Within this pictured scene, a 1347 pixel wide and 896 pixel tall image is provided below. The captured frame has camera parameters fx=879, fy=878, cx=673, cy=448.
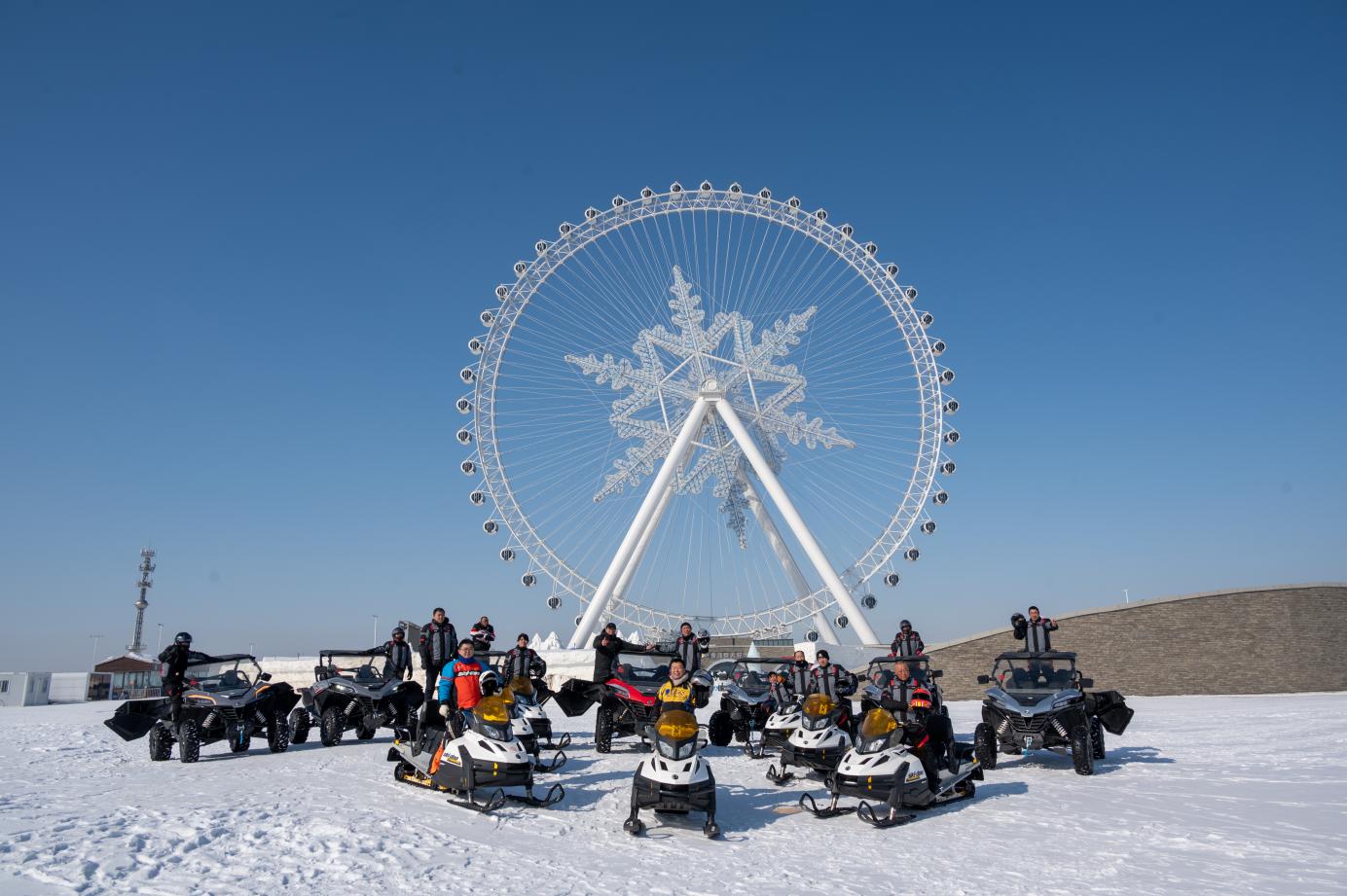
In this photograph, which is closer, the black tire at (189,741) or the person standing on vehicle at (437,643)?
the black tire at (189,741)

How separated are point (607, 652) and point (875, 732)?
6181 mm

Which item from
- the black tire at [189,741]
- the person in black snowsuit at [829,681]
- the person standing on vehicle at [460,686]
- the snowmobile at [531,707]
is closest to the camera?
the person standing on vehicle at [460,686]

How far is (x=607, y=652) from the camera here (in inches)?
561

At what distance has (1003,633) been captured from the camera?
94.3 feet

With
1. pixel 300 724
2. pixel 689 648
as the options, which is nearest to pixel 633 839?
pixel 689 648

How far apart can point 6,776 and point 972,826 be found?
11099 mm

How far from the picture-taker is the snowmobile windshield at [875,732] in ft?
29.3

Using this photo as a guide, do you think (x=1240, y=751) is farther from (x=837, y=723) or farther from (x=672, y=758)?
(x=672, y=758)

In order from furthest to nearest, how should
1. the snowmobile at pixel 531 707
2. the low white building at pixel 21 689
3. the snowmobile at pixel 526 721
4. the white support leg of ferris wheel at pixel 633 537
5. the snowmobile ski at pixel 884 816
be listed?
the white support leg of ferris wheel at pixel 633 537 → the low white building at pixel 21 689 → the snowmobile at pixel 531 707 → the snowmobile at pixel 526 721 → the snowmobile ski at pixel 884 816

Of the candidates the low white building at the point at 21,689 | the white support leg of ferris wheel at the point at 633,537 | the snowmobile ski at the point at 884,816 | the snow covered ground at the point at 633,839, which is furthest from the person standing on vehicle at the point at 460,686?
the low white building at the point at 21,689

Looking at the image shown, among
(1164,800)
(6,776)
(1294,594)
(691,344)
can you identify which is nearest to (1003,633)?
(1294,594)

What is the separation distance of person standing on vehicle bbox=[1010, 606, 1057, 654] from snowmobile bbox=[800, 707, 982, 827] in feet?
17.6

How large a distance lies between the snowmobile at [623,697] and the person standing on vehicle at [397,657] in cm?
266

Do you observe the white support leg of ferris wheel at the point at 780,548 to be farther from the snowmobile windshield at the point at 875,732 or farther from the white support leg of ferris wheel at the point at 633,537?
the snowmobile windshield at the point at 875,732
